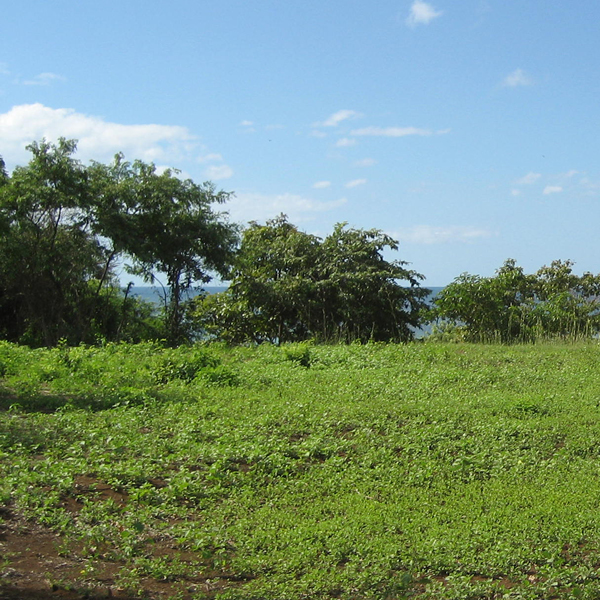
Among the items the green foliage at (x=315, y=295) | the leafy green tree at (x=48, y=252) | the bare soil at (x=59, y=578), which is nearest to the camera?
the bare soil at (x=59, y=578)

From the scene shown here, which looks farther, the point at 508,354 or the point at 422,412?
the point at 508,354

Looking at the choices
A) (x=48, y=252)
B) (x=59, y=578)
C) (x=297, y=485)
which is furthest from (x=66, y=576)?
(x=48, y=252)

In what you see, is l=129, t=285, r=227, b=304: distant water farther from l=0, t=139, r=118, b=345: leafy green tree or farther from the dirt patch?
the dirt patch

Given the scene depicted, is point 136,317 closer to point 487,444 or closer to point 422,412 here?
point 422,412

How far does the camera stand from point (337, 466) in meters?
6.37

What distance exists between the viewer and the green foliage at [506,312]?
48.9ft

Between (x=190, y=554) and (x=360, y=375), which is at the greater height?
(x=360, y=375)

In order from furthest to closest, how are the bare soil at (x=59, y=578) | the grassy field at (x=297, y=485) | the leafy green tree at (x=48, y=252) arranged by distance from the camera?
the leafy green tree at (x=48, y=252)
the grassy field at (x=297, y=485)
the bare soil at (x=59, y=578)

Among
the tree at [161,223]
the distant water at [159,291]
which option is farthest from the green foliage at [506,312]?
the tree at [161,223]

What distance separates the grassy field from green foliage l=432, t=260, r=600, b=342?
4.73 meters

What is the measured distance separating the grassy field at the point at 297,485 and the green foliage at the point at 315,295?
6.33m

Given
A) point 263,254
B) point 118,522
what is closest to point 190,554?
point 118,522

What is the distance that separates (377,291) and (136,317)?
20.5 feet

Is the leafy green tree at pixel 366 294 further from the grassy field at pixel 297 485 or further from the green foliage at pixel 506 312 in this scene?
the grassy field at pixel 297 485
